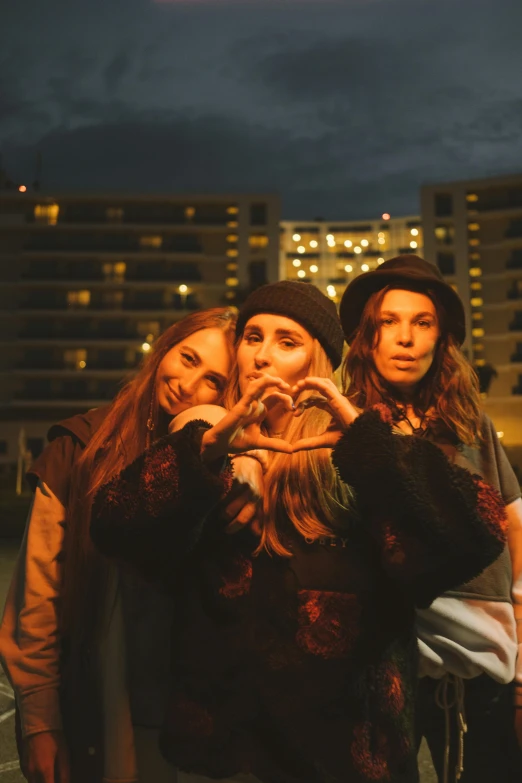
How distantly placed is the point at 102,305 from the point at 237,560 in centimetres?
5234

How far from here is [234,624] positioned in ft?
4.99

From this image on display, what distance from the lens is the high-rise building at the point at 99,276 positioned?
4997cm

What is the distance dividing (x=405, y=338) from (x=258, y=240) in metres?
52.2

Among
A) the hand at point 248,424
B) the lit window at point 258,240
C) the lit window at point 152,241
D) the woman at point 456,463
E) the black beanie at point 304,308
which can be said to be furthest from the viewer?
the lit window at point 152,241

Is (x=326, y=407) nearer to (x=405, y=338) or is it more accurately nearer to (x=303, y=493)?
(x=303, y=493)

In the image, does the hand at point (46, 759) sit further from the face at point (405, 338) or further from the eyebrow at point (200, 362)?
the face at point (405, 338)

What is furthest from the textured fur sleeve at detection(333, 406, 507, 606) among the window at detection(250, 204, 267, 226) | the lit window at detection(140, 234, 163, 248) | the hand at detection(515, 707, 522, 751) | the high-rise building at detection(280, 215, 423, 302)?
the high-rise building at detection(280, 215, 423, 302)

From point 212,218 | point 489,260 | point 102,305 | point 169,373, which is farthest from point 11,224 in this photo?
point 169,373

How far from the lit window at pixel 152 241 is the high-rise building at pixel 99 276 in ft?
0.27

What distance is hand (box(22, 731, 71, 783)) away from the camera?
173 cm

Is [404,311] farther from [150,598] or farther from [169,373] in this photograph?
[150,598]

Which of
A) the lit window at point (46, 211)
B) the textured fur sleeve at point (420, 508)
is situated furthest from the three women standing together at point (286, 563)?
the lit window at point (46, 211)

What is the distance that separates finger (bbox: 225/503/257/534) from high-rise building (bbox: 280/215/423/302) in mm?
74958

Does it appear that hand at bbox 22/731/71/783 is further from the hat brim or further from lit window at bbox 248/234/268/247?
lit window at bbox 248/234/268/247
